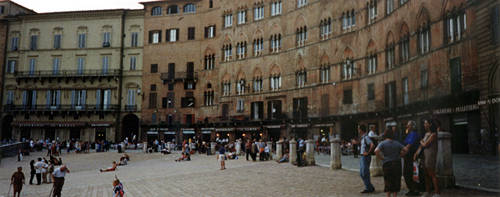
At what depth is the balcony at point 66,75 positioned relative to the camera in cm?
5044

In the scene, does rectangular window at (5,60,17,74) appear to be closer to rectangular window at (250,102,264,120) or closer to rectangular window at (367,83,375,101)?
rectangular window at (250,102,264,120)

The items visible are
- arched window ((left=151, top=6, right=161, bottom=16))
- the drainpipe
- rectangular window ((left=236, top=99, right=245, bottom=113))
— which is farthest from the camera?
arched window ((left=151, top=6, right=161, bottom=16))

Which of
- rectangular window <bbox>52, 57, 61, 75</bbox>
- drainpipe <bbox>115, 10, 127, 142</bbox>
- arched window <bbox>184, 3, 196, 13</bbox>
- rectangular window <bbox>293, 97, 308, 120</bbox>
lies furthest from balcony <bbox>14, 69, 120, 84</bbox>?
rectangular window <bbox>293, 97, 308, 120</bbox>

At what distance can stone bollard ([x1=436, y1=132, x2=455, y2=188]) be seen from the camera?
9.70 m

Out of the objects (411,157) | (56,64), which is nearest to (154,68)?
(56,64)

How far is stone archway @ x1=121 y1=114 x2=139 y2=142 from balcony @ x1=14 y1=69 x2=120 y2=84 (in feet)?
17.1

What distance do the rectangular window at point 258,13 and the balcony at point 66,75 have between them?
18137mm

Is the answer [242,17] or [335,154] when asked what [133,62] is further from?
[335,154]

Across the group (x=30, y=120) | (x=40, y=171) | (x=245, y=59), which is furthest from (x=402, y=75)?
(x=30, y=120)

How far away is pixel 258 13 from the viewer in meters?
43.7

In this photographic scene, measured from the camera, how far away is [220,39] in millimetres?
46969

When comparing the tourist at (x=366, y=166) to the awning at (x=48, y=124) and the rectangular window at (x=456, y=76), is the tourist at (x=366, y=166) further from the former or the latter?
the awning at (x=48, y=124)

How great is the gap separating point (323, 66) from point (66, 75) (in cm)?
3209

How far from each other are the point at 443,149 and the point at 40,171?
18382mm
